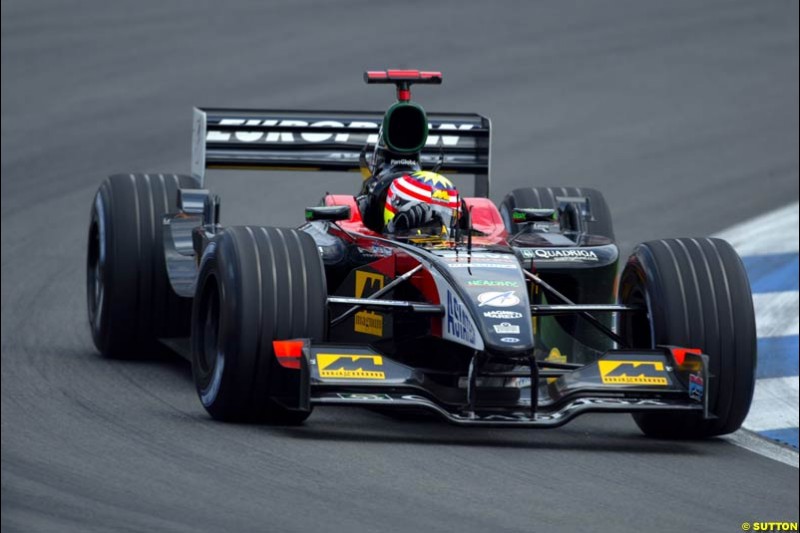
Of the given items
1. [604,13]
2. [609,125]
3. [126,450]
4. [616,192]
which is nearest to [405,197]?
[126,450]

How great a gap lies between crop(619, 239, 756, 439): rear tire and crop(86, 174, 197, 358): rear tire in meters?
3.54

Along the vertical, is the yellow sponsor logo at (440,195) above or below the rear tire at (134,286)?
above

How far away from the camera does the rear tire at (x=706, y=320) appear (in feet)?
32.9

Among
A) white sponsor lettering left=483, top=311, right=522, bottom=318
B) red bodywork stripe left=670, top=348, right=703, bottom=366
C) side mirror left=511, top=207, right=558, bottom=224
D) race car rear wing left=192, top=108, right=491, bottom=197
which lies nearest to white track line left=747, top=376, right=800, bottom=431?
red bodywork stripe left=670, top=348, right=703, bottom=366

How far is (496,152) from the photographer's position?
66.1 ft

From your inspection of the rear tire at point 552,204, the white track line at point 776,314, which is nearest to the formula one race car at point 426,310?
the rear tire at point 552,204

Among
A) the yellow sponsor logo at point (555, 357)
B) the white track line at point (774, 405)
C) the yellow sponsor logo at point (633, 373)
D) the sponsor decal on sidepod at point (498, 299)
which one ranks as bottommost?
the white track line at point (774, 405)

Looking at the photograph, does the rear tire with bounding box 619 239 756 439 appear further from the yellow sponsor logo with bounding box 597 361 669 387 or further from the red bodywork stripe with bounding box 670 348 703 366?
the yellow sponsor logo with bounding box 597 361 669 387

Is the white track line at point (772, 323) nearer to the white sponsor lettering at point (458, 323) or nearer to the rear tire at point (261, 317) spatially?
the white sponsor lettering at point (458, 323)

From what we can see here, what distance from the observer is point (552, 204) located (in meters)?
13.3

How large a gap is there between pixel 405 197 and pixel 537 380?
6.44 feet

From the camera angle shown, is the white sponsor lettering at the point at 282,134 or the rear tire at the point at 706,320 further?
the white sponsor lettering at the point at 282,134

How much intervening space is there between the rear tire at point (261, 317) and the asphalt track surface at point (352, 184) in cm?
17

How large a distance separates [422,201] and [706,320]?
1.95 meters
